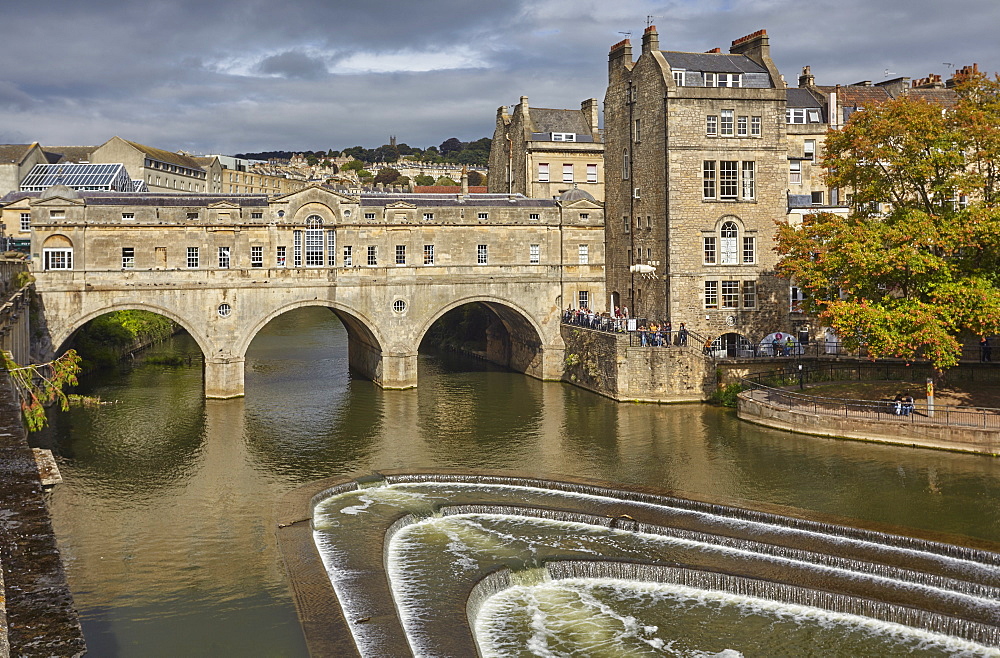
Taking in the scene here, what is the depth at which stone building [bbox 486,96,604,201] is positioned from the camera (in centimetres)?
5772

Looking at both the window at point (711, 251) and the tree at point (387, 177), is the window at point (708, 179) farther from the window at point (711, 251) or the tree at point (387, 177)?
the tree at point (387, 177)

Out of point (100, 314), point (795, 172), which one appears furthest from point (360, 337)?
point (795, 172)

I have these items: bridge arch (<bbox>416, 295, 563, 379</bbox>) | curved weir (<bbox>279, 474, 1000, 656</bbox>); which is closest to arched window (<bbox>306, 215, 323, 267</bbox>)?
bridge arch (<bbox>416, 295, 563, 379</bbox>)

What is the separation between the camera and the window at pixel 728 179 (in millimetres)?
42812

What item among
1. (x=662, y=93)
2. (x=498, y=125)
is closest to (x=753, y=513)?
(x=662, y=93)

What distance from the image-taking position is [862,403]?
3284 cm

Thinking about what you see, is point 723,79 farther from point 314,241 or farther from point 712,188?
point 314,241

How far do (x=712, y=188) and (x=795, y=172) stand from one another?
556 cm

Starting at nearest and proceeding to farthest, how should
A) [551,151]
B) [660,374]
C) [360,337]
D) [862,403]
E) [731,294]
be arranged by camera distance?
[862,403]
[660,374]
[731,294]
[360,337]
[551,151]

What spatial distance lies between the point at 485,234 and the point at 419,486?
70.7ft

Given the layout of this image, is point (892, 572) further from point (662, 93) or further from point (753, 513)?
point (662, 93)

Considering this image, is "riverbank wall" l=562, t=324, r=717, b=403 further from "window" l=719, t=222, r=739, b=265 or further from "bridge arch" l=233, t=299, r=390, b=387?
"bridge arch" l=233, t=299, r=390, b=387

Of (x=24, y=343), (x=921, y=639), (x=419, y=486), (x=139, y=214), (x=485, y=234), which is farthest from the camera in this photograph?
(x=485, y=234)

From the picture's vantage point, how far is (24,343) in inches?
1356
